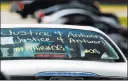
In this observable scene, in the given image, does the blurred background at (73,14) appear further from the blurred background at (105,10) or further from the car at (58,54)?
the car at (58,54)

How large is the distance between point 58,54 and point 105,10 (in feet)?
45.7

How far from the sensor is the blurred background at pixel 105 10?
19.5m

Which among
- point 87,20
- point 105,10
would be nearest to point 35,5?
point 87,20

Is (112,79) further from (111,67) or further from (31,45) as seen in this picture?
(31,45)

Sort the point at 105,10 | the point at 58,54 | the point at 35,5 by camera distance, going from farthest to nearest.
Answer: the point at 105,10 → the point at 35,5 → the point at 58,54

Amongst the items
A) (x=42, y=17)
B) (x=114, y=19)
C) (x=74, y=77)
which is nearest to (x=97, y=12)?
(x=114, y=19)

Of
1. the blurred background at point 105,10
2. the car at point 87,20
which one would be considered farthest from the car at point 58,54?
the blurred background at point 105,10

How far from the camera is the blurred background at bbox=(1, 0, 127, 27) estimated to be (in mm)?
19547

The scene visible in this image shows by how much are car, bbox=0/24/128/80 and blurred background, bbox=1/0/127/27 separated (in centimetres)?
1262

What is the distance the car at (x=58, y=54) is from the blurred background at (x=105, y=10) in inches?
497

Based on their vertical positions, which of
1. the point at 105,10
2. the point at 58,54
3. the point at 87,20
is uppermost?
the point at 105,10

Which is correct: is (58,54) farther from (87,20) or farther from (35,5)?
(35,5)

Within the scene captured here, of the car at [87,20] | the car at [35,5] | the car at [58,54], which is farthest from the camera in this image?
the car at [35,5]

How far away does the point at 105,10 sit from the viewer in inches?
786
